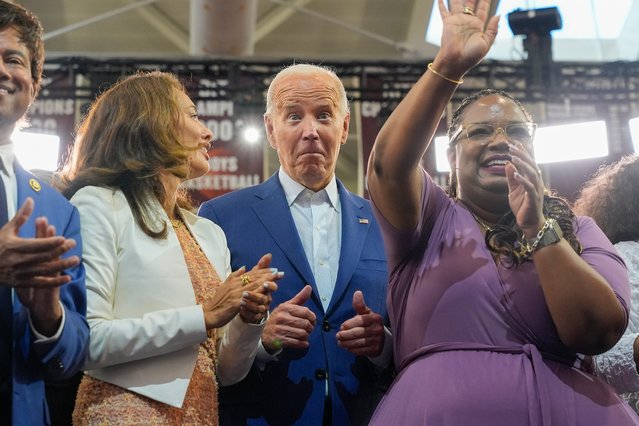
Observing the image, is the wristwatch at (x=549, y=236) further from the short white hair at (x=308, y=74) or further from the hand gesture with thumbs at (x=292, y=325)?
the short white hair at (x=308, y=74)

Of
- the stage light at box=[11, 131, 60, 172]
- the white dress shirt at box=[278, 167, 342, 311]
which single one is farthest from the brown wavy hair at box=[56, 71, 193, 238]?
the stage light at box=[11, 131, 60, 172]

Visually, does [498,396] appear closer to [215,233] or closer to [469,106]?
[469,106]

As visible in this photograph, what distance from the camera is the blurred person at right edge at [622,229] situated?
215 cm

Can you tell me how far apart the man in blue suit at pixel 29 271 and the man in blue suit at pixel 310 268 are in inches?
23.8

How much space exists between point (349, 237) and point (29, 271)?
3.91 feet

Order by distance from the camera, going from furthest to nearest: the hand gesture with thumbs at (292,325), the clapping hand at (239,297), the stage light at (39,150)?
1. the stage light at (39,150)
2. the hand gesture with thumbs at (292,325)
3. the clapping hand at (239,297)

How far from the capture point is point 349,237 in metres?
2.43

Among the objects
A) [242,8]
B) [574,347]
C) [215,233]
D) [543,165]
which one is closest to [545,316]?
[574,347]

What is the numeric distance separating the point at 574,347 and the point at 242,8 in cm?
611

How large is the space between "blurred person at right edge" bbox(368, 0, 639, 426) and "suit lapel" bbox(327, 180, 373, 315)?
49 centimetres

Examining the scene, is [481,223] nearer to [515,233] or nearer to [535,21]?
[515,233]

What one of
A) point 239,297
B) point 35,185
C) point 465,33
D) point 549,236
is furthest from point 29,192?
point 549,236

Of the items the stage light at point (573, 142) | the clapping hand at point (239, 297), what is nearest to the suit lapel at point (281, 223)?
the clapping hand at point (239, 297)

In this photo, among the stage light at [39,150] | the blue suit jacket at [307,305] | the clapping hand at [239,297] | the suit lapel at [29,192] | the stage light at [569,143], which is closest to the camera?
the suit lapel at [29,192]
